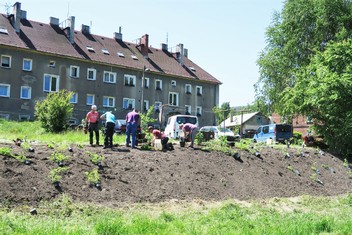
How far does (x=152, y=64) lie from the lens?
5194 centimetres

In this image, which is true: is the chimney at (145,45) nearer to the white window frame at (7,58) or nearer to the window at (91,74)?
the window at (91,74)

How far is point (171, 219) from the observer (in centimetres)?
932

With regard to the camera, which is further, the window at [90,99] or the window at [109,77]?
the window at [109,77]

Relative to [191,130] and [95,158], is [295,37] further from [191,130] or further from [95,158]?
[95,158]

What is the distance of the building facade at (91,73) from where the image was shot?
41406 mm

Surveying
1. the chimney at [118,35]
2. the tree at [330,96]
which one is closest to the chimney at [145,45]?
the chimney at [118,35]

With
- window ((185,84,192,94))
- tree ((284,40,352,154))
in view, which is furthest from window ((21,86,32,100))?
tree ((284,40,352,154))

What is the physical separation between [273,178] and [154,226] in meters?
8.71

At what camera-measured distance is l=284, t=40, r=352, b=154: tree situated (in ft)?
75.0

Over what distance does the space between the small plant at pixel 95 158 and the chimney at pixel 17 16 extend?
114 ft

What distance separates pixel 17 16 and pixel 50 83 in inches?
295

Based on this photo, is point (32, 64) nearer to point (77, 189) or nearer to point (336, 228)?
point (77, 189)

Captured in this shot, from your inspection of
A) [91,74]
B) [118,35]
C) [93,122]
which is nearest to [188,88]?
[118,35]

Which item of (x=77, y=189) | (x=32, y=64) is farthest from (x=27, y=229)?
(x=32, y=64)
